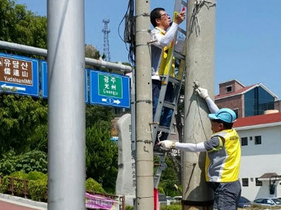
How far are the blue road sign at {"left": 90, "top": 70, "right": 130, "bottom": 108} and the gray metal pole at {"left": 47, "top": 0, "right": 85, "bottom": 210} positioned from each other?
28.4 feet

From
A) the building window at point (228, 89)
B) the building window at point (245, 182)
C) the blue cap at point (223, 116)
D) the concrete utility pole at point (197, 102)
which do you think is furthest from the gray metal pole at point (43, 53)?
the building window at point (228, 89)

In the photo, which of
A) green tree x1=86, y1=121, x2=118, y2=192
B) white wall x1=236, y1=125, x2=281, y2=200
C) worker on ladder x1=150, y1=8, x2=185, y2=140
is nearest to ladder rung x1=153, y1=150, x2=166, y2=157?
worker on ladder x1=150, y1=8, x2=185, y2=140

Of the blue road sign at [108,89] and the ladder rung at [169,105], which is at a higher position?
the blue road sign at [108,89]

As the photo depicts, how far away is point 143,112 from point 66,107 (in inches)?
67.2

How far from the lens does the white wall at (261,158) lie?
4088cm

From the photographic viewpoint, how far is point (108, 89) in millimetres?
12523

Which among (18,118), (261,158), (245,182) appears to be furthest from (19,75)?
(245,182)

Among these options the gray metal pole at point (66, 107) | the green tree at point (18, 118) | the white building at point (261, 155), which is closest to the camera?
the gray metal pole at point (66, 107)

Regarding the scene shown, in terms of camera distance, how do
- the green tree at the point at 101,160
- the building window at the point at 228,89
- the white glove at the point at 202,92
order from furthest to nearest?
Answer: the building window at the point at 228,89 < the green tree at the point at 101,160 < the white glove at the point at 202,92

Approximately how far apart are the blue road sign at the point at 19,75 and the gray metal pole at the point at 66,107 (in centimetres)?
790

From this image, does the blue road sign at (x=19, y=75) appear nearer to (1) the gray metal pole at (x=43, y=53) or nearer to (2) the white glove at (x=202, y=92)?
(1) the gray metal pole at (x=43, y=53)

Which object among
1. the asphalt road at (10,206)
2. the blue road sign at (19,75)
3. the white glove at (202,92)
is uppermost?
the blue road sign at (19,75)

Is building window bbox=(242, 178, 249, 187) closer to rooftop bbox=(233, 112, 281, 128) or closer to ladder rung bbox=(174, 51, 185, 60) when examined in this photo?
rooftop bbox=(233, 112, 281, 128)

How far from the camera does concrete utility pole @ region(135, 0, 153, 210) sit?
4.90m
